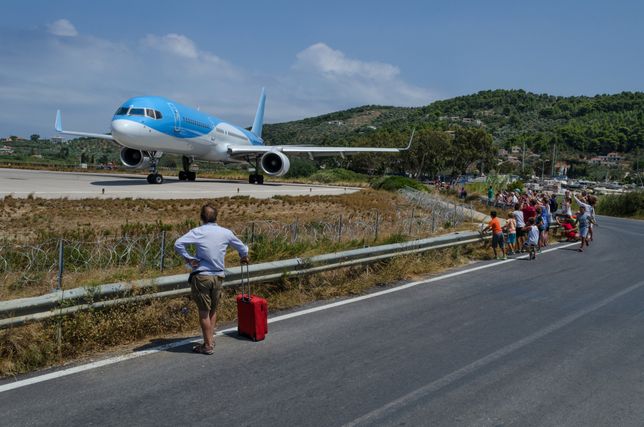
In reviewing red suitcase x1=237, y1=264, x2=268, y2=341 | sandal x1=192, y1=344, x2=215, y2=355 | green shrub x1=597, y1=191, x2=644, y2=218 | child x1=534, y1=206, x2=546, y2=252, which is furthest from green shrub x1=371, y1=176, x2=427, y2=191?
sandal x1=192, y1=344, x2=215, y2=355

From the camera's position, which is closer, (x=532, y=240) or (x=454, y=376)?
Result: (x=454, y=376)

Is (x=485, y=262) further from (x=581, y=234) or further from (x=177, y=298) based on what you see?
(x=177, y=298)

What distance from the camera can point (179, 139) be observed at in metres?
27.7

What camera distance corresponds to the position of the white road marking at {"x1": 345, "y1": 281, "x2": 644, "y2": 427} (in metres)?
4.50

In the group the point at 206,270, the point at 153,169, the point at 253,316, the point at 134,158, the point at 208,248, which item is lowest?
the point at 253,316

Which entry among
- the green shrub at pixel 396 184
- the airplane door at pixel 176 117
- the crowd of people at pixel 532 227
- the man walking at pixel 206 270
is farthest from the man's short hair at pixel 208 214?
the green shrub at pixel 396 184

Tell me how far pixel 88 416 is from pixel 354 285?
5.80m

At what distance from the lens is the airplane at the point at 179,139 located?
80.9 ft

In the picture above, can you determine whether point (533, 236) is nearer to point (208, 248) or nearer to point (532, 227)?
point (532, 227)

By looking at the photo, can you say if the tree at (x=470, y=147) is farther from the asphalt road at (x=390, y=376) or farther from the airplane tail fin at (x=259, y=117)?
the asphalt road at (x=390, y=376)

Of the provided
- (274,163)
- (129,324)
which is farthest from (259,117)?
(129,324)

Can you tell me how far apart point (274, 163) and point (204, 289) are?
91.3 ft

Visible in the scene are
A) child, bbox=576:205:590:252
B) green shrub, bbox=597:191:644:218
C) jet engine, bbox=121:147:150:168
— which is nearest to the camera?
child, bbox=576:205:590:252

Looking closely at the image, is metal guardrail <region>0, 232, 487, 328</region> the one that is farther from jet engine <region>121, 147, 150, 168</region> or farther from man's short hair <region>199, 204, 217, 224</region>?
jet engine <region>121, 147, 150, 168</region>
